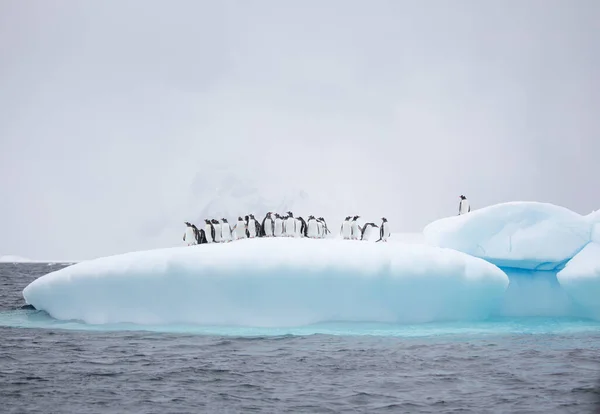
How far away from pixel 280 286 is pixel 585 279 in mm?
6745

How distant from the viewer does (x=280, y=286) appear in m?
15.0

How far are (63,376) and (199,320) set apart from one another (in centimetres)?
461

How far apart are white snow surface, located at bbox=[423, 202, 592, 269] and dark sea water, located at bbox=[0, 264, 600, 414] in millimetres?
2387

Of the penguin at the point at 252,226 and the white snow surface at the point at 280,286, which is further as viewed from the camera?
the penguin at the point at 252,226

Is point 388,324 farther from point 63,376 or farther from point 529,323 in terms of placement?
point 63,376

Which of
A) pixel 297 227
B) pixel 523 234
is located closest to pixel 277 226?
pixel 297 227

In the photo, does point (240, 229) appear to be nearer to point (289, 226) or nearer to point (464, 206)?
point (289, 226)

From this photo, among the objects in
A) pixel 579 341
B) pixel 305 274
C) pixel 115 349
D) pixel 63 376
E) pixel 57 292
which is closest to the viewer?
pixel 63 376

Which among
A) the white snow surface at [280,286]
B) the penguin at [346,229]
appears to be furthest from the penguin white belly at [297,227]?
the white snow surface at [280,286]

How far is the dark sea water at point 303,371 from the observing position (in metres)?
9.19

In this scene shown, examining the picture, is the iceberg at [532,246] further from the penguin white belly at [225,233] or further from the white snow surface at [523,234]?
the penguin white belly at [225,233]

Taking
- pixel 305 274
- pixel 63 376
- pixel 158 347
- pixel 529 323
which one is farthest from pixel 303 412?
pixel 529 323

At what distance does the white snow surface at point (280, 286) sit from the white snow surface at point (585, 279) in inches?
62.1

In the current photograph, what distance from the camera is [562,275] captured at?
1683cm
